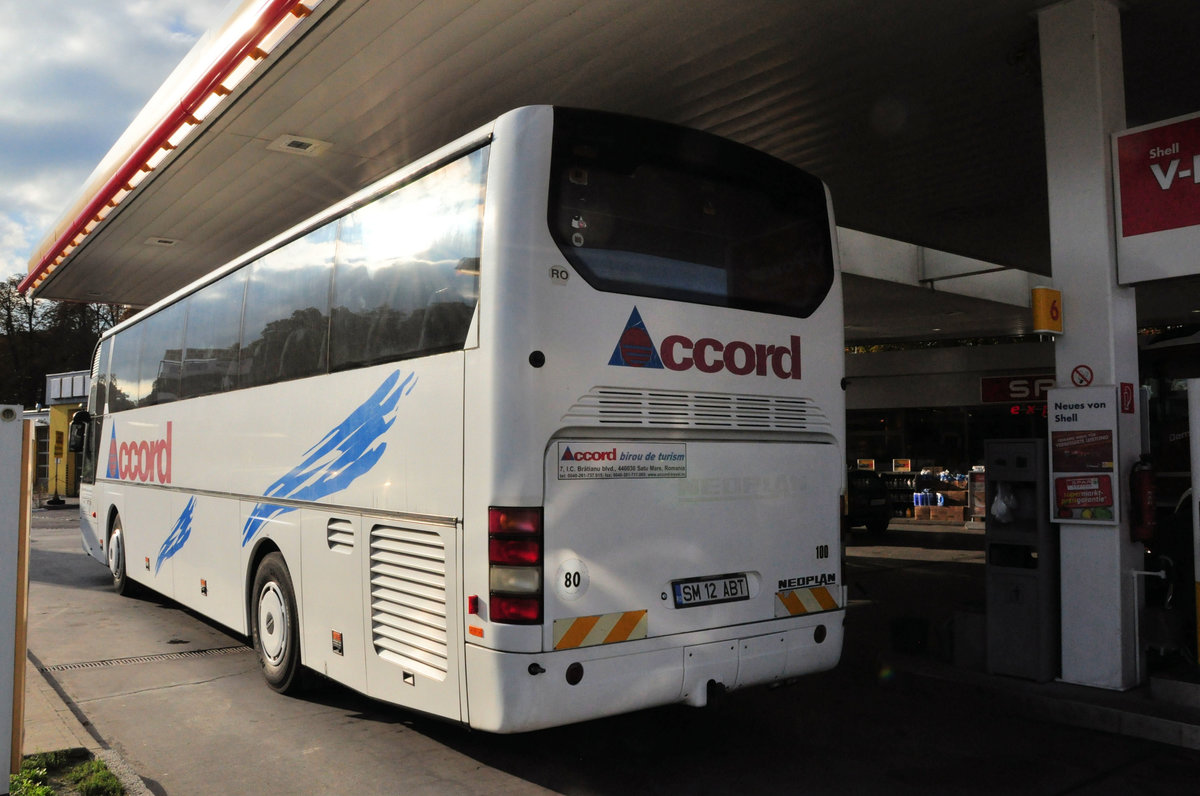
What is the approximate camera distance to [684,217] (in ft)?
16.9

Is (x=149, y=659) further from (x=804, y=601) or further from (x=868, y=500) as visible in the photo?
(x=868, y=500)

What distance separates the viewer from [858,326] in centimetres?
2269

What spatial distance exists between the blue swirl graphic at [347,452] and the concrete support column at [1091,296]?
4590mm

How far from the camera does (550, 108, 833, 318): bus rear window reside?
4730 millimetres

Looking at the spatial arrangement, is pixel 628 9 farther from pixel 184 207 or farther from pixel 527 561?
pixel 184 207

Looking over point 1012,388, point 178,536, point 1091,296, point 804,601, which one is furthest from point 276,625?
point 1012,388

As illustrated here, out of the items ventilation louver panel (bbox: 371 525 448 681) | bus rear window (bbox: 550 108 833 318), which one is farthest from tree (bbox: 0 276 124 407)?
bus rear window (bbox: 550 108 833 318)

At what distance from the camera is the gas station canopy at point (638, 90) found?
23.6 feet

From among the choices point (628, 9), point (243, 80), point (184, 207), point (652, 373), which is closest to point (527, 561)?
point (652, 373)

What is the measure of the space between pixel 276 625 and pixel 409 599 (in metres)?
2.25

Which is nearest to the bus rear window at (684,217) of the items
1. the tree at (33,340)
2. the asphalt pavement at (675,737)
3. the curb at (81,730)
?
the asphalt pavement at (675,737)

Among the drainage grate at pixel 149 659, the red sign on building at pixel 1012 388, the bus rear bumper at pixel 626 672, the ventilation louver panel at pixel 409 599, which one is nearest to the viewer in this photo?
the bus rear bumper at pixel 626 672

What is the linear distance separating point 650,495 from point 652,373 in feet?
2.13

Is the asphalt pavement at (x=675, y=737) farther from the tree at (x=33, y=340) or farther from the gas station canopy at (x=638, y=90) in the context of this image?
the tree at (x=33, y=340)
